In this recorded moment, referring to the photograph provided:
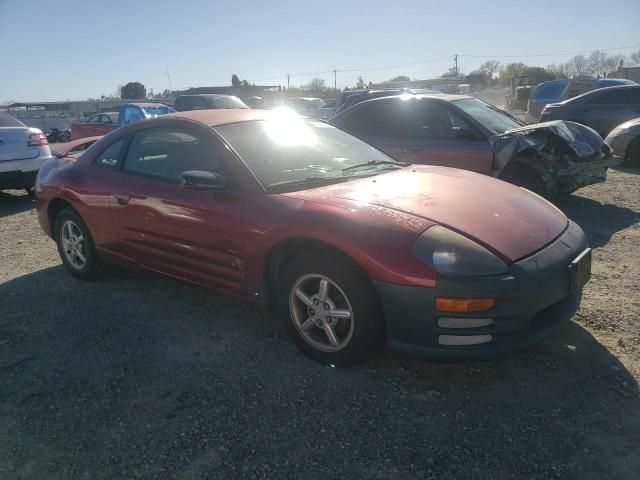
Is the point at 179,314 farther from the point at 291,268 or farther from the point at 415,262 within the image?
the point at 415,262

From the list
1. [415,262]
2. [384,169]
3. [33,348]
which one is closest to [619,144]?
[384,169]

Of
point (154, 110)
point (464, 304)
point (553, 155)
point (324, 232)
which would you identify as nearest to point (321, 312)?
point (324, 232)

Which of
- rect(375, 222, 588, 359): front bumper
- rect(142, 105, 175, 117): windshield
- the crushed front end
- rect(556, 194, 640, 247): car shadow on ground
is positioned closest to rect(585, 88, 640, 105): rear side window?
rect(556, 194, 640, 247): car shadow on ground

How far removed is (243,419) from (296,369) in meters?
0.51

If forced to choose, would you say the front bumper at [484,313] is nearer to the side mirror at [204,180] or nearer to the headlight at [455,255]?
the headlight at [455,255]

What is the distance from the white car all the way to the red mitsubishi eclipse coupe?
13.2 feet

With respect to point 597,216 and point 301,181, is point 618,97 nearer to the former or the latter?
point 597,216

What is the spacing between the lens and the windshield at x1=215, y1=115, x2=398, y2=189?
10.5 feet

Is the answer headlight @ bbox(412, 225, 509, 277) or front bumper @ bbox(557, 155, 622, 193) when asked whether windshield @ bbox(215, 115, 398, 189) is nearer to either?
headlight @ bbox(412, 225, 509, 277)

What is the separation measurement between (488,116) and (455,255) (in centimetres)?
465

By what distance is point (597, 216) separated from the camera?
19.0 feet

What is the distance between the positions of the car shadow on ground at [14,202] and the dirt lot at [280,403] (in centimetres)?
452

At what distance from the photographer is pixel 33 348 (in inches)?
126

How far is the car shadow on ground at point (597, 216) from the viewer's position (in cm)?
506
